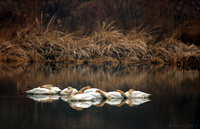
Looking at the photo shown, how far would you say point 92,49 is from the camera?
40.9 feet

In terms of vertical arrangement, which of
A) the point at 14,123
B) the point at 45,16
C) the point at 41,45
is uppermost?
the point at 45,16

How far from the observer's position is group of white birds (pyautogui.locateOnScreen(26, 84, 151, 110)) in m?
4.17

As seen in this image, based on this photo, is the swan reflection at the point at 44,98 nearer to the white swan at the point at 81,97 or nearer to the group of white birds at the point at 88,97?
the group of white birds at the point at 88,97

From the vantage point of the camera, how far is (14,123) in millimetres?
3080

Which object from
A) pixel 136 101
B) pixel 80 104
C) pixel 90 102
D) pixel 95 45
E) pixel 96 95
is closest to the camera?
pixel 80 104

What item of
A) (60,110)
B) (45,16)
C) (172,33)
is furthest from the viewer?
(45,16)

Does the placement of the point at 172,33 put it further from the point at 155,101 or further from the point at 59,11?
the point at 155,101

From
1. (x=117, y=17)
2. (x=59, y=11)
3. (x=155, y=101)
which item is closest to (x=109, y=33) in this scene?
(x=117, y=17)

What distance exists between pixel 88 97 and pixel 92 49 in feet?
26.9

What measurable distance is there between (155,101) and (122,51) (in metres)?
8.54

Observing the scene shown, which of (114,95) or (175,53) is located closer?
(114,95)

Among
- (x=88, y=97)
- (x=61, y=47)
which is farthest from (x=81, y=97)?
(x=61, y=47)

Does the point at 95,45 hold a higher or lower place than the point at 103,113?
higher

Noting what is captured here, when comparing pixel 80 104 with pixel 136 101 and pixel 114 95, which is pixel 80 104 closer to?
pixel 114 95
